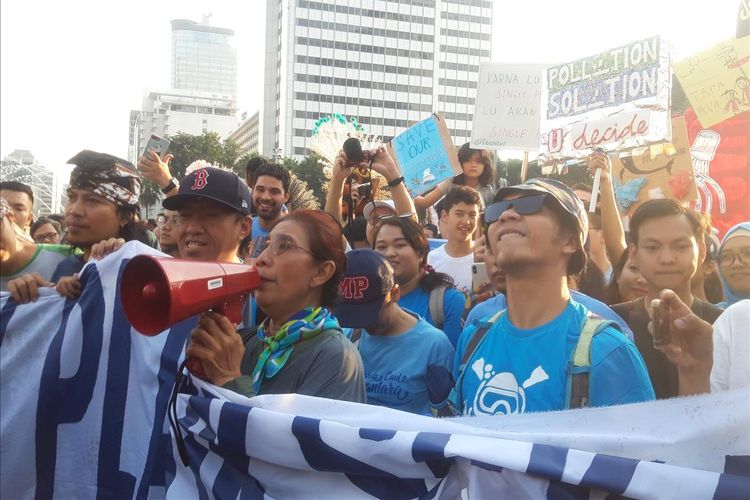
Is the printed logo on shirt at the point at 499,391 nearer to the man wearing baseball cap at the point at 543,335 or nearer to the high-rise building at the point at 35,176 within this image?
the man wearing baseball cap at the point at 543,335

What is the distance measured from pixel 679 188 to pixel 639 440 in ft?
5.82

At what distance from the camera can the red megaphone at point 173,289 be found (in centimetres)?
166

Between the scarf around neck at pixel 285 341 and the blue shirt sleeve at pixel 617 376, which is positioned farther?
the scarf around neck at pixel 285 341

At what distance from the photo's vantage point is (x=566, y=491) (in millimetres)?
1496

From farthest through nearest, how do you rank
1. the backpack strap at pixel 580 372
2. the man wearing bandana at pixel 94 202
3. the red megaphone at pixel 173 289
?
the man wearing bandana at pixel 94 202
the backpack strap at pixel 580 372
the red megaphone at pixel 173 289

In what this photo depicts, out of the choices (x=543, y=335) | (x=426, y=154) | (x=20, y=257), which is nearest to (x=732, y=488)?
(x=543, y=335)

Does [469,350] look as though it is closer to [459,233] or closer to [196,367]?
[196,367]

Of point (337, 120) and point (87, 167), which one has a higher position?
point (337, 120)

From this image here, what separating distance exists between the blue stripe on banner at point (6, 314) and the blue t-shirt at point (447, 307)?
1645 mm

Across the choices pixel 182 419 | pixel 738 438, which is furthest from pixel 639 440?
pixel 182 419

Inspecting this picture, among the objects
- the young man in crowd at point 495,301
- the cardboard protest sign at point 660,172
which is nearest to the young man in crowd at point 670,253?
the young man in crowd at point 495,301

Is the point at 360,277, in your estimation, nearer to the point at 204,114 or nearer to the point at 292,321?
the point at 292,321

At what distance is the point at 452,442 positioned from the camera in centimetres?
159

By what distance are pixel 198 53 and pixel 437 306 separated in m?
174
